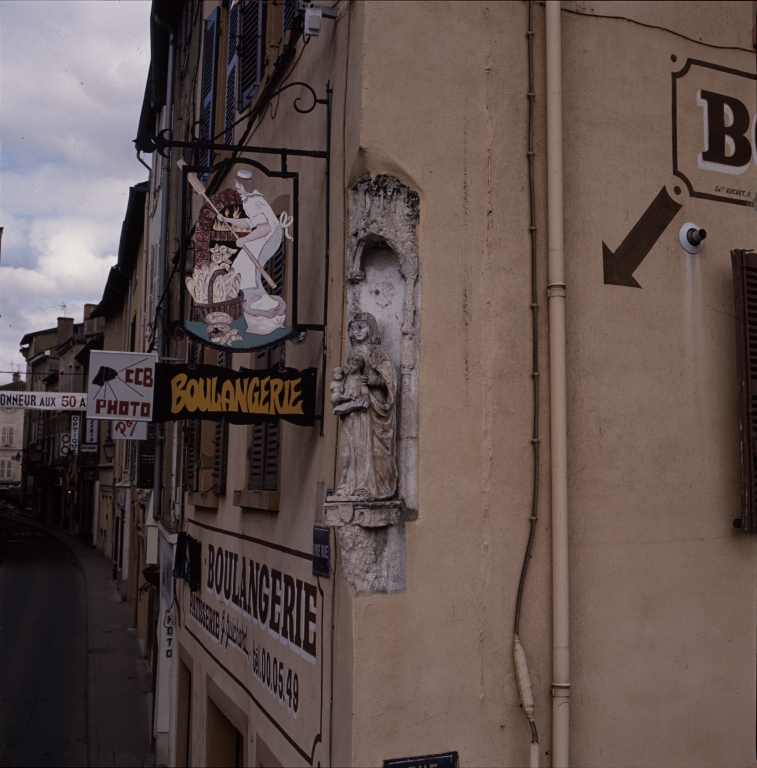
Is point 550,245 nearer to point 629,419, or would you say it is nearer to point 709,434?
point 629,419

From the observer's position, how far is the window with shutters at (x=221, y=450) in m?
9.15

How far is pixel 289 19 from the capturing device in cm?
723

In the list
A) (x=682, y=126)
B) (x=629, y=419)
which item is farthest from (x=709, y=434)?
(x=682, y=126)

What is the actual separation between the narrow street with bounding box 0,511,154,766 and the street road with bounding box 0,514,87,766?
0.02m

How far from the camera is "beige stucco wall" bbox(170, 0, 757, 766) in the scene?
16.5 ft

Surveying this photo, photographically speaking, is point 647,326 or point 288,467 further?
point 288,467

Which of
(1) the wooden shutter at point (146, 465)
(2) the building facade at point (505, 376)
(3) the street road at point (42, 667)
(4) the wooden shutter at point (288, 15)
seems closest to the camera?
(2) the building facade at point (505, 376)

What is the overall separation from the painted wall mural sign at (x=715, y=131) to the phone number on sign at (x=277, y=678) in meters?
4.12

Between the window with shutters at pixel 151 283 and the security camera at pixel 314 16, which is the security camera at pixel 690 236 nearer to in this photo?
the security camera at pixel 314 16

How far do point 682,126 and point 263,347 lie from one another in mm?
3081

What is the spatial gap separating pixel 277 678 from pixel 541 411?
2.82m

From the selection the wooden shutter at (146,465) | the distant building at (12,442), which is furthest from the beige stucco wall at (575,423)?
the distant building at (12,442)

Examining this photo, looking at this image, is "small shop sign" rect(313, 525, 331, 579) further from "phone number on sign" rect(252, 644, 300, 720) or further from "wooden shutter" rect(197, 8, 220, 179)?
"wooden shutter" rect(197, 8, 220, 179)


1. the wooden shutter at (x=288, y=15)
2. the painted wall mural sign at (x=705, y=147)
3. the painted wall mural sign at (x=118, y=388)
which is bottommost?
the painted wall mural sign at (x=118, y=388)
